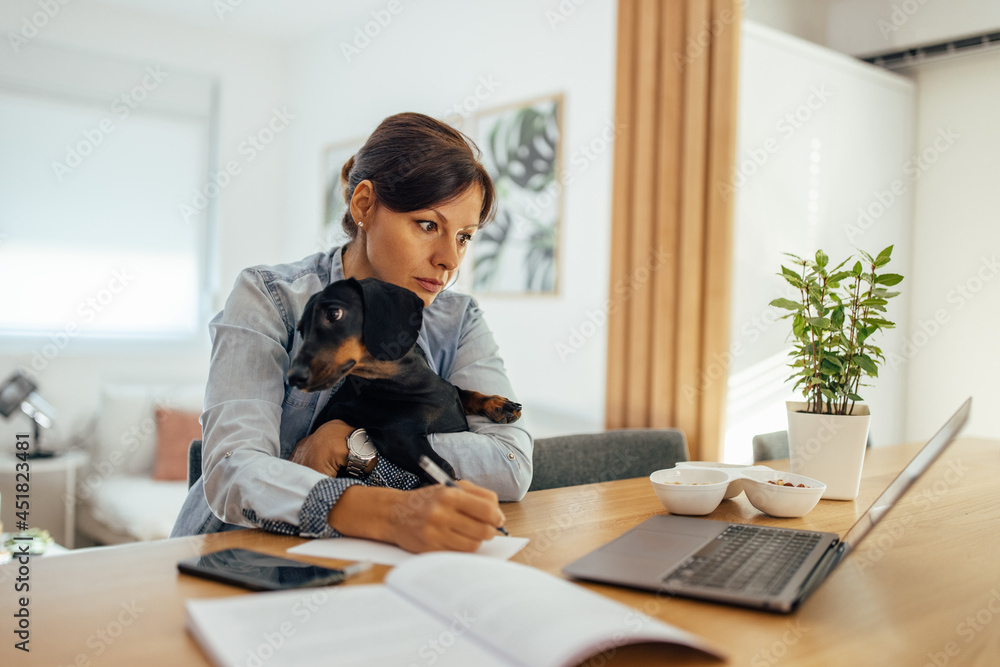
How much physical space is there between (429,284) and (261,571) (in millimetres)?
618

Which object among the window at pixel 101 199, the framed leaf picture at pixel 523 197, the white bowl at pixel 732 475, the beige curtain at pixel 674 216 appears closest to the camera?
the white bowl at pixel 732 475

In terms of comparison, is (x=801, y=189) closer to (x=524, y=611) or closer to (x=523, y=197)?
(x=523, y=197)

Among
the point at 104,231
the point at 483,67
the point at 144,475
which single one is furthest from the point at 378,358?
the point at 104,231

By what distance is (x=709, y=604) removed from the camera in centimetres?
78

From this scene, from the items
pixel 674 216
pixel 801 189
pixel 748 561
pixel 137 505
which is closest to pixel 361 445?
pixel 748 561

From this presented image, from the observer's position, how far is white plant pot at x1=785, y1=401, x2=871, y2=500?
51.2 inches

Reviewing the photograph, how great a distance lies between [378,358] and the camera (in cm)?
113

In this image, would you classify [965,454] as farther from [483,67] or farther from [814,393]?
[483,67]

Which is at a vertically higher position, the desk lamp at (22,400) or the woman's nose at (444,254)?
the woman's nose at (444,254)

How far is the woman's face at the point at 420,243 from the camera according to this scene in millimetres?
1295

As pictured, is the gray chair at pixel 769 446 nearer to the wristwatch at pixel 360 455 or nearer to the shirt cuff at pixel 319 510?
the wristwatch at pixel 360 455

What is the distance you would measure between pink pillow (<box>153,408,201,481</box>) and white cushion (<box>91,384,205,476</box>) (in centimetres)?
9

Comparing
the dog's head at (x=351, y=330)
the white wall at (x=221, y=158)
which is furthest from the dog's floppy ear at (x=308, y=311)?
the white wall at (x=221, y=158)

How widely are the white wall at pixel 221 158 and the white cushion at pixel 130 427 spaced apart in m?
0.29
